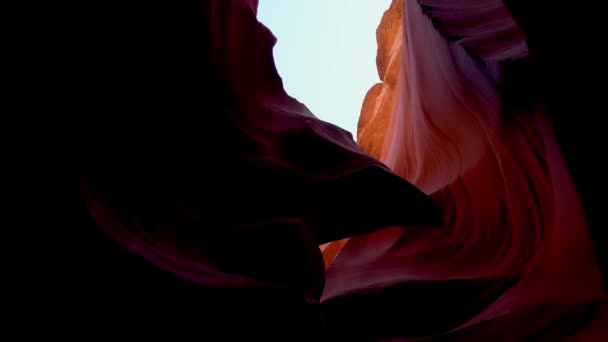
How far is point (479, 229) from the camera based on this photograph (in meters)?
4.41

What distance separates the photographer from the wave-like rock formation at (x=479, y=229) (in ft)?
10.4

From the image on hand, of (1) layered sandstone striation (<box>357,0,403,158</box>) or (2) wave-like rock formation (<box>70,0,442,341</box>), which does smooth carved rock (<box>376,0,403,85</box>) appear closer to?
(1) layered sandstone striation (<box>357,0,403,158</box>)

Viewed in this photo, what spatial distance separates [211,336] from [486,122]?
344 cm

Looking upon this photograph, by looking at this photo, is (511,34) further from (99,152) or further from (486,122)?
(99,152)

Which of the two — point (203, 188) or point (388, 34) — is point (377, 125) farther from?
point (203, 188)

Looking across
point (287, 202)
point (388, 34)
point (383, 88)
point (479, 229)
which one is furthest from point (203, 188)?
point (388, 34)

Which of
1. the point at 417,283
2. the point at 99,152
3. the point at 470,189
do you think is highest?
the point at 99,152

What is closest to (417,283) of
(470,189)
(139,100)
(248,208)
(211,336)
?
(470,189)

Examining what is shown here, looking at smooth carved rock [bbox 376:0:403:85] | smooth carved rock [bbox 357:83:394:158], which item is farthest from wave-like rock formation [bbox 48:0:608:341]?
smooth carved rock [bbox 376:0:403:85]

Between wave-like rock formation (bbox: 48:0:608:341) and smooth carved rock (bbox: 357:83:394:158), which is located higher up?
wave-like rock formation (bbox: 48:0:608:341)

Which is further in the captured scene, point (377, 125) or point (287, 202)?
point (377, 125)

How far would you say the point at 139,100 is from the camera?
3373mm

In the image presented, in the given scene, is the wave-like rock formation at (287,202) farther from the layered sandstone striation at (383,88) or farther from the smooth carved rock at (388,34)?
the smooth carved rock at (388,34)

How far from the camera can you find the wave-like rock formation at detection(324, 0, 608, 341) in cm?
317
